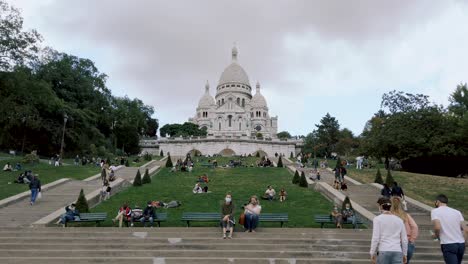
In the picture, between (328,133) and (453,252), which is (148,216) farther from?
(328,133)

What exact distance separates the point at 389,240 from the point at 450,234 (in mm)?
1310

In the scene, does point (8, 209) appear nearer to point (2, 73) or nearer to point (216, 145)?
point (2, 73)

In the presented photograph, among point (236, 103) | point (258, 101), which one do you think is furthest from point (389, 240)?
point (258, 101)

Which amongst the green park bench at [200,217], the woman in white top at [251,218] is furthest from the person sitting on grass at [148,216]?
the woman in white top at [251,218]

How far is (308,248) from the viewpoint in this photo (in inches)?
466

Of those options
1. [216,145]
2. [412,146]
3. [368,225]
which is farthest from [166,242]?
[216,145]

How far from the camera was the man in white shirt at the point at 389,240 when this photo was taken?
6.07 metres

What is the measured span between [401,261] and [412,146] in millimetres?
33144

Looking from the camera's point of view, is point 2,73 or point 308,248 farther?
point 2,73

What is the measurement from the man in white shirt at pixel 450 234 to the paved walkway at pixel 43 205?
12146 millimetres

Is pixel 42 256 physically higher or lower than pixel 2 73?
lower

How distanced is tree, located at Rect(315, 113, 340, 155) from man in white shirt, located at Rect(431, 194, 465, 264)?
63414 millimetres

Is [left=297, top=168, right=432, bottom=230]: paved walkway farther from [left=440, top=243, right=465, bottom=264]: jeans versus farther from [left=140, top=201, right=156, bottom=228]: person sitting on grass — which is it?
[left=140, top=201, right=156, bottom=228]: person sitting on grass

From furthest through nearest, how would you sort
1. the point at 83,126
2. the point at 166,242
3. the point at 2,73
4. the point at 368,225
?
the point at 83,126
the point at 2,73
the point at 368,225
the point at 166,242
